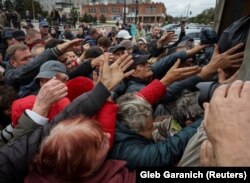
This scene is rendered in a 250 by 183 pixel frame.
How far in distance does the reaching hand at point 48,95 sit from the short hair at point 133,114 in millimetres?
358

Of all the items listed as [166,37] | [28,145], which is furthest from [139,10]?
[28,145]

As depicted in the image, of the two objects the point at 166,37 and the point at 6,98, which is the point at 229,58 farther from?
the point at 166,37

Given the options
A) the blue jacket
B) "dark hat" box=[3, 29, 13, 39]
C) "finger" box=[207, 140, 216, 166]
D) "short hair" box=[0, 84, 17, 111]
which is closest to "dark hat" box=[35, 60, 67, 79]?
"short hair" box=[0, 84, 17, 111]

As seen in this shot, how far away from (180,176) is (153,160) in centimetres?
48

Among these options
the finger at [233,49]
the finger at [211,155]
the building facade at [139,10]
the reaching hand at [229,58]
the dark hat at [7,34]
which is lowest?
the building facade at [139,10]

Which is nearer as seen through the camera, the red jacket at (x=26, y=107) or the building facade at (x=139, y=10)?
the red jacket at (x=26, y=107)

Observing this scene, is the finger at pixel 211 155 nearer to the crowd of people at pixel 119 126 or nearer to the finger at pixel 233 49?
the crowd of people at pixel 119 126

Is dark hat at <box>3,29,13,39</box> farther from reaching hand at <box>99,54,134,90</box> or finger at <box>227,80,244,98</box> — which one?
finger at <box>227,80,244,98</box>

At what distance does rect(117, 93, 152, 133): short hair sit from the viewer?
1.71 meters

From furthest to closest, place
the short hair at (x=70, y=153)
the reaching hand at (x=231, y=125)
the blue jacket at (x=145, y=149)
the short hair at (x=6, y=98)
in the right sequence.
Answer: the short hair at (x=6, y=98) → the blue jacket at (x=145, y=149) → the short hair at (x=70, y=153) → the reaching hand at (x=231, y=125)

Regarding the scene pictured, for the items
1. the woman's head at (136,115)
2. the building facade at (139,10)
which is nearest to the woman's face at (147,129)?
the woman's head at (136,115)

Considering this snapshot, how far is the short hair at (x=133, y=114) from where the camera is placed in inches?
67.2

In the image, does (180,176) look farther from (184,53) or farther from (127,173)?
(184,53)

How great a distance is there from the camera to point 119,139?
1.65 metres
